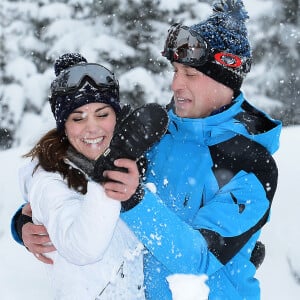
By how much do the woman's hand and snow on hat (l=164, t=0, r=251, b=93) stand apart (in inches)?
44.5

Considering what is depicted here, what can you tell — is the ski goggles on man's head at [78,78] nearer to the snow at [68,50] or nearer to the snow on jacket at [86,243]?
the snow on jacket at [86,243]

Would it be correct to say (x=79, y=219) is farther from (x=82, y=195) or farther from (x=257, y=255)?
(x=257, y=255)

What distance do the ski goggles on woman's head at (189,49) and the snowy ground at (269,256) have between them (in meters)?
3.92

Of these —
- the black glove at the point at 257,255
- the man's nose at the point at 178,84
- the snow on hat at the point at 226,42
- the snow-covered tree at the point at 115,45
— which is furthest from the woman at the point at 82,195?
the snow-covered tree at the point at 115,45

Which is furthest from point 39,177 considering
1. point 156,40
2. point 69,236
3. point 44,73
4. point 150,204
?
point 44,73

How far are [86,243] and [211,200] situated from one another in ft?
2.31

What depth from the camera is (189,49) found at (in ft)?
10.2

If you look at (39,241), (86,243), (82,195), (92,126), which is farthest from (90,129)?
(86,243)

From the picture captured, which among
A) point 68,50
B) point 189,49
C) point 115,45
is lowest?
point 68,50

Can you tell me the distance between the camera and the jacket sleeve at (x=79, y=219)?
2258 millimetres

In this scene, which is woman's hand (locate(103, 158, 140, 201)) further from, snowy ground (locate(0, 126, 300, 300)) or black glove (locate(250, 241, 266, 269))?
snowy ground (locate(0, 126, 300, 300))

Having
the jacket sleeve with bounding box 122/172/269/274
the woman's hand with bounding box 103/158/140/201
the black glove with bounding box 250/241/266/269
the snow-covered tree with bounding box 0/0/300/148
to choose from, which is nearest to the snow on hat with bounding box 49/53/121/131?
the jacket sleeve with bounding box 122/172/269/274

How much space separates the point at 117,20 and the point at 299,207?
781cm

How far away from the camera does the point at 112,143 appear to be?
2199mm
